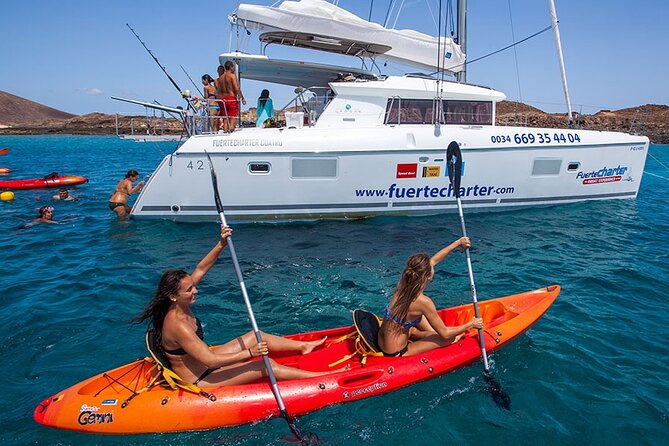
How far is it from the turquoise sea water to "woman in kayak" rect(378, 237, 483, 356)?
458 millimetres

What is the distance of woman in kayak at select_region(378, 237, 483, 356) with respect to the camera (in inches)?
197

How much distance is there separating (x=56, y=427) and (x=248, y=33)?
33.7ft

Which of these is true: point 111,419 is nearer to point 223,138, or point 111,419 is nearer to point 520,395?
point 520,395

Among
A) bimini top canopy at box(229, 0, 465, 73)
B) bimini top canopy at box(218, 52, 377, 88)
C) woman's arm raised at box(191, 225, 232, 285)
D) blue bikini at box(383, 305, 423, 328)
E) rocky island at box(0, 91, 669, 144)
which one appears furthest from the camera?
rocky island at box(0, 91, 669, 144)

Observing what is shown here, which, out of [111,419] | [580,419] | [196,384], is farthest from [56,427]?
[580,419]

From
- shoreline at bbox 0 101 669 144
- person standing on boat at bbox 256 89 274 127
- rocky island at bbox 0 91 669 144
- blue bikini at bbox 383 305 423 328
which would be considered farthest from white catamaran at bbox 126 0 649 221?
shoreline at bbox 0 101 669 144

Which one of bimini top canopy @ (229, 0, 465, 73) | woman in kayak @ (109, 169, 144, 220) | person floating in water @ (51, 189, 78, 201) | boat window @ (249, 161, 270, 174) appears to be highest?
bimini top canopy @ (229, 0, 465, 73)

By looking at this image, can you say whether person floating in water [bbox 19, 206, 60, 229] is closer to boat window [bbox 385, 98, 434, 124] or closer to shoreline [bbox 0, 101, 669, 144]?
boat window [bbox 385, 98, 434, 124]

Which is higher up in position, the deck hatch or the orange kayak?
the deck hatch

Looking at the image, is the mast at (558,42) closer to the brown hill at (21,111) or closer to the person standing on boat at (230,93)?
the person standing on boat at (230,93)

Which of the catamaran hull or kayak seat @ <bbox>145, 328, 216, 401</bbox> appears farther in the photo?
the catamaran hull

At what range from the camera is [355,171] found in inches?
445

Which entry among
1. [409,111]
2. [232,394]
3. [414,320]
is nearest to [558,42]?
[409,111]

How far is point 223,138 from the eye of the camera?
10.9 meters
